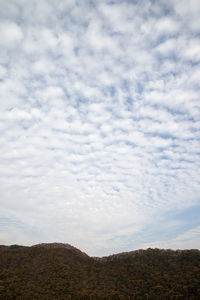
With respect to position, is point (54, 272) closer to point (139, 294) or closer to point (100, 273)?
point (100, 273)

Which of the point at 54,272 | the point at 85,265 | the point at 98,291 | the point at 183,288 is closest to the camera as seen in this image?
the point at 183,288

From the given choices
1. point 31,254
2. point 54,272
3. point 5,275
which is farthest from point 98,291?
point 31,254

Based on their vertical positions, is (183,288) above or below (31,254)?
below

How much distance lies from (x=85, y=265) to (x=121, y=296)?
25.1 feet

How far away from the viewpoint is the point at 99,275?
20.8 m

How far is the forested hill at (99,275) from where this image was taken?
1678 centimetres

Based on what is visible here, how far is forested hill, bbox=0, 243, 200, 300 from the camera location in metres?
16.8

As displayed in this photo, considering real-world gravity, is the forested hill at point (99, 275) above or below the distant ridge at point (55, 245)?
below

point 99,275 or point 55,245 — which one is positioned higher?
point 55,245

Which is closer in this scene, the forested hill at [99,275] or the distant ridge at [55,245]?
the forested hill at [99,275]

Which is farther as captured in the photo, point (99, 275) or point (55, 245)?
point (55, 245)

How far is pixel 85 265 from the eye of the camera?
2344 centimetres

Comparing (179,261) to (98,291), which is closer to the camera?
(98,291)

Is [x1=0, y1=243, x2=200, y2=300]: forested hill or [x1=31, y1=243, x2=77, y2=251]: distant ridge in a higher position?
[x1=31, y1=243, x2=77, y2=251]: distant ridge
